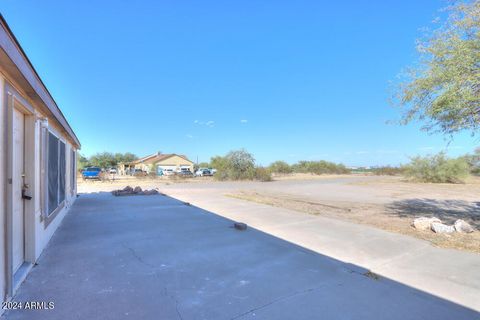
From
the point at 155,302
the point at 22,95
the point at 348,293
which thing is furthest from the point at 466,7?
the point at 22,95

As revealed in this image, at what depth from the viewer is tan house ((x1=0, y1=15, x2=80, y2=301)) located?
278 cm

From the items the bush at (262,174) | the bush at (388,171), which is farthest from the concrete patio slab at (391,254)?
the bush at (388,171)

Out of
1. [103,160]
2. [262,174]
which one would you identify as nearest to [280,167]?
[262,174]

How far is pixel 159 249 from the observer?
A: 4887 mm

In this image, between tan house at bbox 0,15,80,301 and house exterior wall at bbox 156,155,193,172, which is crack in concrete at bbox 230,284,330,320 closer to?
tan house at bbox 0,15,80,301

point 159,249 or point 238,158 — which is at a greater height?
point 238,158

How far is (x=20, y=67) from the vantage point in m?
2.81

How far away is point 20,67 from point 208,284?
3.24 m

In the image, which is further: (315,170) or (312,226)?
(315,170)

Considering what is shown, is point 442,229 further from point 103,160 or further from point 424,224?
point 103,160

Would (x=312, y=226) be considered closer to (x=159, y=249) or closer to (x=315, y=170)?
(x=159, y=249)

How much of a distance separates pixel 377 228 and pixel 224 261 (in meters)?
4.63

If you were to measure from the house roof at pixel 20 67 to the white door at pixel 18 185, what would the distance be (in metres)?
0.41

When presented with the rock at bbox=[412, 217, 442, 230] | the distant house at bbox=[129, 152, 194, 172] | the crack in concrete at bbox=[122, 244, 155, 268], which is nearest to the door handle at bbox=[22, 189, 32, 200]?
the crack in concrete at bbox=[122, 244, 155, 268]
